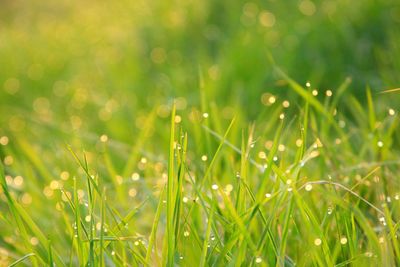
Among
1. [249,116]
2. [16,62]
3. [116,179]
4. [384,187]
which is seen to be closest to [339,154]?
[384,187]

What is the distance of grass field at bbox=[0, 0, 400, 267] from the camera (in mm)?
1264

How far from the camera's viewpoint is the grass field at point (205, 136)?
4.15ft

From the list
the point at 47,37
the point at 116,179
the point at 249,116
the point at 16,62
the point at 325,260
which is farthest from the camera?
the point at 47,37

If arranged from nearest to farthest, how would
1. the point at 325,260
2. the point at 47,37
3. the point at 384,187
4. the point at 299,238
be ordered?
the point at 325,260, the point at 299,238, the point at 384,187, the point at 47,37

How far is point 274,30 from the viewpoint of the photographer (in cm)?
310

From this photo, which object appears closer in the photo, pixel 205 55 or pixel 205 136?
pixel 205 136

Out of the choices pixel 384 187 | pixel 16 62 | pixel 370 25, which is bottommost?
pixel 16 62

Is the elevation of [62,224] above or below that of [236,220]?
below

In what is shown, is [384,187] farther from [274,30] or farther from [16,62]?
[16,62]

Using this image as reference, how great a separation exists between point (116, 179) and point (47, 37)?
302 cm

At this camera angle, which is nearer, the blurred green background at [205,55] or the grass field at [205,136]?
the grass field at [205,136]

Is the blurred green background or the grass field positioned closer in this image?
the grass field

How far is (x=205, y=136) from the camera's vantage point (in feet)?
6.52

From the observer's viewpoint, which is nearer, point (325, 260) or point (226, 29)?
point (325, 260)
